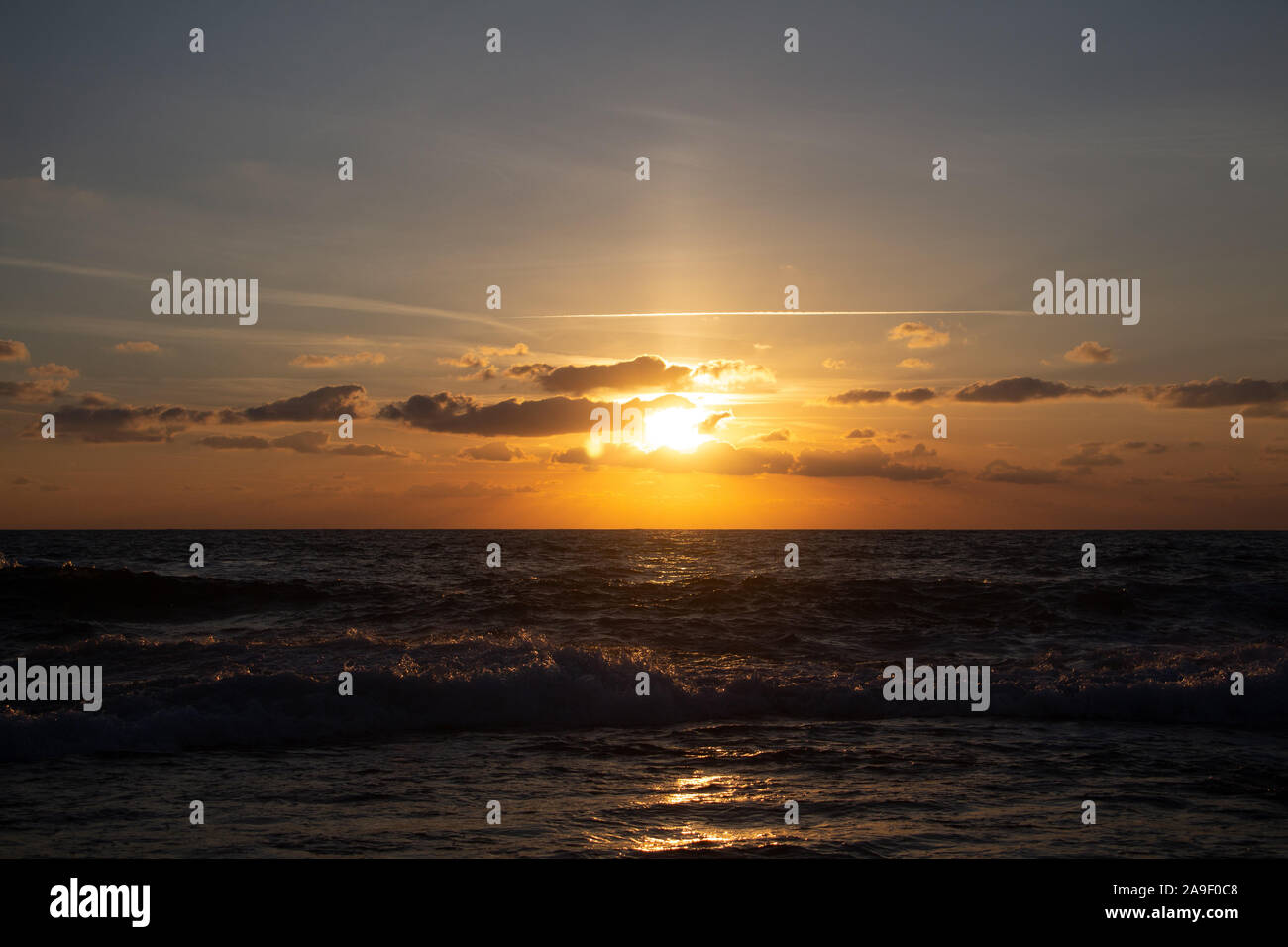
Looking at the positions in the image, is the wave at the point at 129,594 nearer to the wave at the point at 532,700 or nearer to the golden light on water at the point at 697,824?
the wave at the point at 532,700

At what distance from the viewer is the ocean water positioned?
8.40 m

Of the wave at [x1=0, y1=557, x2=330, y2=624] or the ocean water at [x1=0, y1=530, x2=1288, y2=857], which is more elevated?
the wave at [x1=0, y1=557, x2=330, y2=624]

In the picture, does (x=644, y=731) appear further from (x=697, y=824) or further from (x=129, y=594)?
(x=129, y=594)

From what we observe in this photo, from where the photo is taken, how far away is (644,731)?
1352 cm

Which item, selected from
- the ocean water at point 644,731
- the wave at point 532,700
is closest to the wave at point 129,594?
the ocean water at point 644,731

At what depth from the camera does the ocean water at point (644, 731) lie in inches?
331

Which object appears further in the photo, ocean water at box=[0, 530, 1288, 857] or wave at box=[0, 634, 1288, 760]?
wave at box=[0, 634, 1288, 760]

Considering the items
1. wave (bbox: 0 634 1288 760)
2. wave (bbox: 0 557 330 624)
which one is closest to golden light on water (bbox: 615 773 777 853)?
wave (bbox: 0 634 1288 760)

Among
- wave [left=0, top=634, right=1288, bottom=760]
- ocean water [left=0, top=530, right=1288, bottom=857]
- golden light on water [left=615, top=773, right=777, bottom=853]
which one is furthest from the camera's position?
wave [left=0, top=634, right=1288, bottom=760]

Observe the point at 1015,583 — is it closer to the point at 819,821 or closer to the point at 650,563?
the point at 650,563

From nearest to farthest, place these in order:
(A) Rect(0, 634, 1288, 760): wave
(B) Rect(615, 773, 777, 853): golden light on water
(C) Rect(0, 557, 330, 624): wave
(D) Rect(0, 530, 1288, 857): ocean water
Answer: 1. (B) Rect(615, 773, 777, 853): golden light on water
2. (D) Rect(0, 530, 1288, 857): ocean water
3. (A) Rect(0, 634, 1288, 760): wave
4. (C) Rect(0, 557, 330, 624): wave

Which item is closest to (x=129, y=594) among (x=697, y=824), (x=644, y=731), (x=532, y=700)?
(x=532, y=700)

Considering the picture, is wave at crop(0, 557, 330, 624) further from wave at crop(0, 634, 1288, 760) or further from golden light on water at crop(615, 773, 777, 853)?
golden light on water at crop(615, 773, 777, 853)

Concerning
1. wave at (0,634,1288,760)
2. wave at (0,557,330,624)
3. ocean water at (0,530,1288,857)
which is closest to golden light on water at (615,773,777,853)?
ocean water at (0,530,1288,857)
